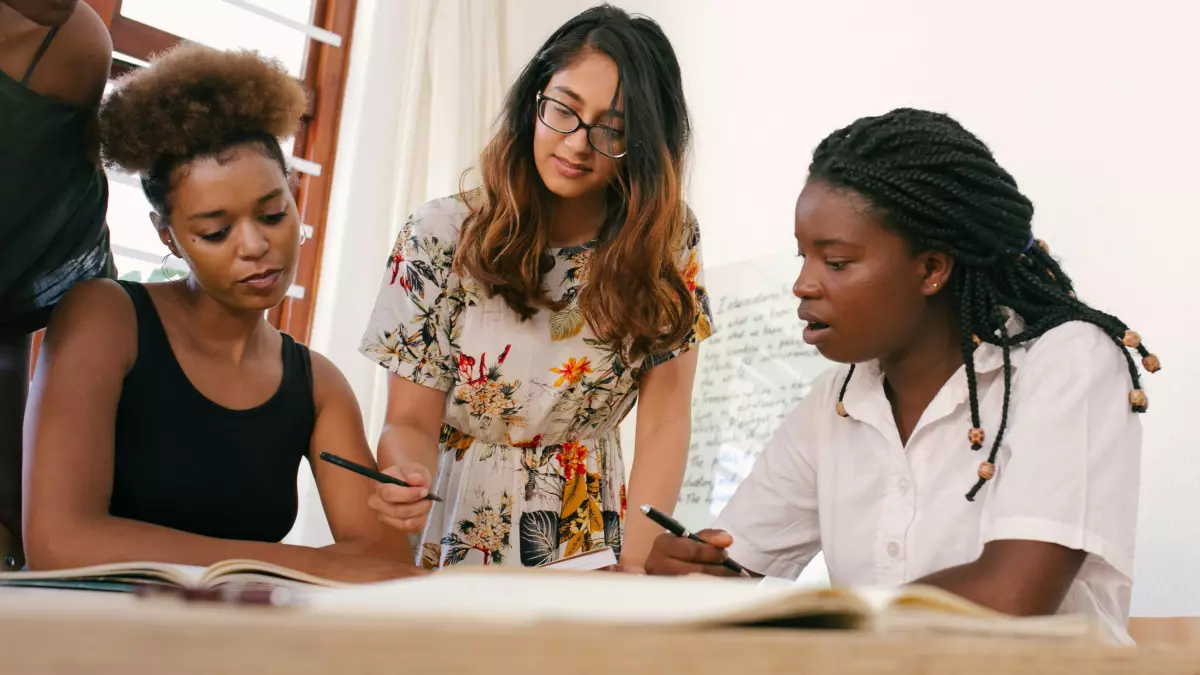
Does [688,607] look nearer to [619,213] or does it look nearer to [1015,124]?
[619,213]

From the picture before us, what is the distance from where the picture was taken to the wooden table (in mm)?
296

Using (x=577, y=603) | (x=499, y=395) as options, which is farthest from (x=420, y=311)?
(x=577, y=603)

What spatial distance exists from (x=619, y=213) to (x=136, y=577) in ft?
3.20

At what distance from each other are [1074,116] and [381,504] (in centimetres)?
140

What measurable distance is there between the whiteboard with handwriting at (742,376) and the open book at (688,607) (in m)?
1.84

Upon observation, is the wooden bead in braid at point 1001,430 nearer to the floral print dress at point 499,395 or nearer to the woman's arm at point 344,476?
the floral print dress at point 499,395

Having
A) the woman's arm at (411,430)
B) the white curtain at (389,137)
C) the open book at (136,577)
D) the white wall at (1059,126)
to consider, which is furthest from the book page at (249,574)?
the white curtain at (389,137)

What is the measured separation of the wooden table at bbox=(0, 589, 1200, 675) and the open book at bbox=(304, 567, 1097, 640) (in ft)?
0.06

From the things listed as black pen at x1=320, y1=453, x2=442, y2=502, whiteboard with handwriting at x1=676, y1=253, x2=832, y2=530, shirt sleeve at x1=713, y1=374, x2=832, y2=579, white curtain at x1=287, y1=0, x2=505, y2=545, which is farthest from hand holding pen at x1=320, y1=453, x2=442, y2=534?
white curtain at x1=287, y1=0, x2=505, y2=545

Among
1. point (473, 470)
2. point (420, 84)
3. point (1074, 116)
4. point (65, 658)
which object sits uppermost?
point (420, 84)

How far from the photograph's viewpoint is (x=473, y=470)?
4.89 ft

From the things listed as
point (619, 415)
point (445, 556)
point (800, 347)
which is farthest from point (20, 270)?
point (800, 347)

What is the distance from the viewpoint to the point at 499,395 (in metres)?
1.48

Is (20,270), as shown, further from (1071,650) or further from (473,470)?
(1071,650)
